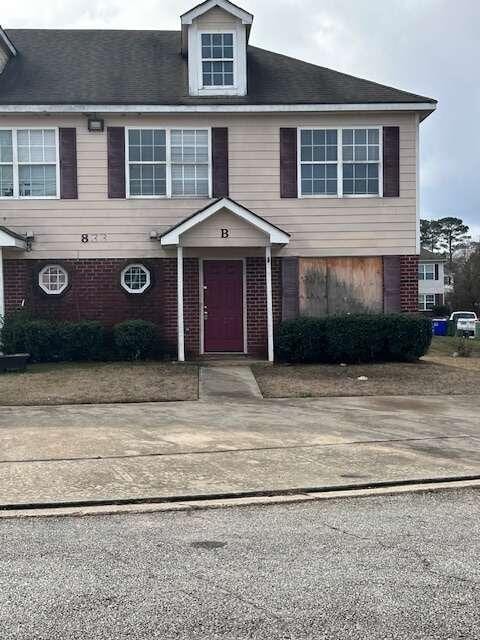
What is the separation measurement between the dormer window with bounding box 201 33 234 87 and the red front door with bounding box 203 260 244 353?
15.0 ft

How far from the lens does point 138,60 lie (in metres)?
17.9

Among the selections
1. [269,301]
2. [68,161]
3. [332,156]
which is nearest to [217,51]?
[332,156]

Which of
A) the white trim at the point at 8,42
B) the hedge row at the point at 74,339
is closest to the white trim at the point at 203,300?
the hedge row at the point at 74,339

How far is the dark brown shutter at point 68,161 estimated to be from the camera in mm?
15766

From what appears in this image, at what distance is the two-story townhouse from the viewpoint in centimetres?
1577

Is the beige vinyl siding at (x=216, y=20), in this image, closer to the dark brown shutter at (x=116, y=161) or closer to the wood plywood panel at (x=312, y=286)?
the dark brown shutter at (x=116, y=161)

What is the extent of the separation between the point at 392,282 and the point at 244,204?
418cm

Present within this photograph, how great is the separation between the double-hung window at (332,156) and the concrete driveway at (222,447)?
7.12 meters

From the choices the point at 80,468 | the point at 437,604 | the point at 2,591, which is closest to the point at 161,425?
the point at 80,468

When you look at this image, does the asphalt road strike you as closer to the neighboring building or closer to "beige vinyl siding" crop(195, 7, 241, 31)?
"beige vinyl siding" crop(195, 7, 241, 31)

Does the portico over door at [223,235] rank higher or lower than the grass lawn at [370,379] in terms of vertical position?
higher

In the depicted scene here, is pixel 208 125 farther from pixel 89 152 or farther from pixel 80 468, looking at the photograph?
pixel 80 468

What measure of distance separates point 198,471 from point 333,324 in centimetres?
886

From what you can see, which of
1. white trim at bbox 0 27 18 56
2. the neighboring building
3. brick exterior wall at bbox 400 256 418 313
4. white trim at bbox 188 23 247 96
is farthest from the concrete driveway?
the neighboring building
